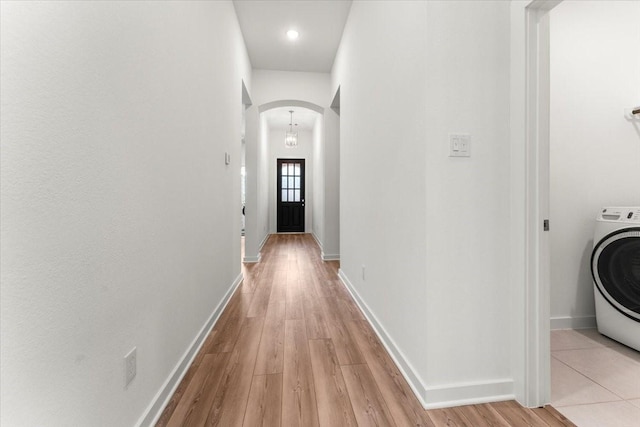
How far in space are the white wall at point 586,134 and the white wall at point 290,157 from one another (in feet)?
22.2

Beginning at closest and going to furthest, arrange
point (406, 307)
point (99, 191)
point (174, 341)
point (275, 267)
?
point (99, 191) → point (174, 341) → point (406, 307) → point (275, 267)

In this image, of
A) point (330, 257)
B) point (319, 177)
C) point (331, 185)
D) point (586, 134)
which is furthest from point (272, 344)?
point (319, 177)

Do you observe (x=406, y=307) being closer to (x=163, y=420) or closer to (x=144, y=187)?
(x=163, y=420)

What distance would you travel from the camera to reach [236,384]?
62.5 inches

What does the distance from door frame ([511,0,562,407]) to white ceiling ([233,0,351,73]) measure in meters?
2.36

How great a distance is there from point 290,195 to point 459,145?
7.56 m

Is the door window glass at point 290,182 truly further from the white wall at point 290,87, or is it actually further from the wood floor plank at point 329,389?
the wood floor plank at point 329,389

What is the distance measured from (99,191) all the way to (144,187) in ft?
0.98

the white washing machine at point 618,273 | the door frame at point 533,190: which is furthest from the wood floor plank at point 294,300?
the white washing machine at point 618,273

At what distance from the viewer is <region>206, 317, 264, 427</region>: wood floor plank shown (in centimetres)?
135

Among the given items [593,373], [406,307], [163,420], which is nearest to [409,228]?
[406,307]

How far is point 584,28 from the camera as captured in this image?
218 centimetres

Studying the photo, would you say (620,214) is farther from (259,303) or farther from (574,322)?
(259,303)

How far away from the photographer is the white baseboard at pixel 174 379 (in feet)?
4.17
